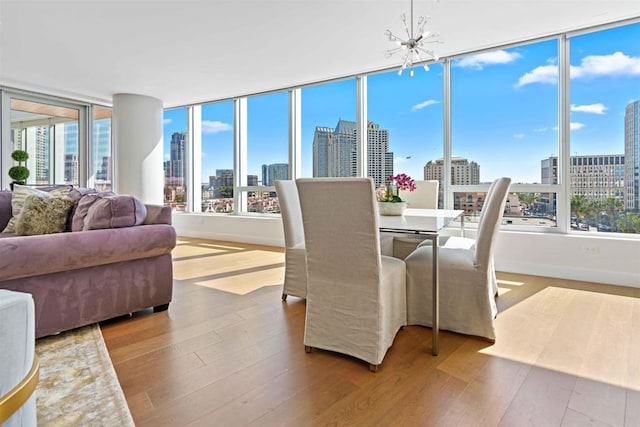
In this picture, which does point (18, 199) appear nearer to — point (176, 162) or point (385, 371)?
point (385, 371)

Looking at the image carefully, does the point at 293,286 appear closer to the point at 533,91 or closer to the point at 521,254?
the point at 521,254

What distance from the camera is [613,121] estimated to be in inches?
142

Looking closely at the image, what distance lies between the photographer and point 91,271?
231cm

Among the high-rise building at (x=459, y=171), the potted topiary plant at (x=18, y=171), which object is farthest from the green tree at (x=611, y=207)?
the potted topiary plant at (x=18, y=171)

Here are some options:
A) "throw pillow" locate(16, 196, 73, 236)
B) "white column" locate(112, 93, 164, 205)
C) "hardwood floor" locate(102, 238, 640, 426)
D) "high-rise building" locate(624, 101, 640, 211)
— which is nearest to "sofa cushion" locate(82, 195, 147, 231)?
"throw pillow" locate(16, 196, 73, 236)

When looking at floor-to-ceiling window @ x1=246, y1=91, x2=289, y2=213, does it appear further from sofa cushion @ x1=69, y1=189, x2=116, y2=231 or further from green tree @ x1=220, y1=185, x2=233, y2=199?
sofa cushion @ x1=69, y1=189, x2=116, y2=231

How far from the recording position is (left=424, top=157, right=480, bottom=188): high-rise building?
14.3ft

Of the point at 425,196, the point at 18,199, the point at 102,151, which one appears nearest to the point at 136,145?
the point at 102,151

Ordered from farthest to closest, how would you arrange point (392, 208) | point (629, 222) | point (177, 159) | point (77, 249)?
point (177, 159)
point (629, 222)
point (392, 208)
point (77, 249)

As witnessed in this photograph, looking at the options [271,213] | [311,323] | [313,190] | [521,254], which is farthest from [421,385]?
[271,213]

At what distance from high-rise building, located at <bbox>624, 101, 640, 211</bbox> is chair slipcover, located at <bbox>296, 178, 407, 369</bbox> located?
3118 mm

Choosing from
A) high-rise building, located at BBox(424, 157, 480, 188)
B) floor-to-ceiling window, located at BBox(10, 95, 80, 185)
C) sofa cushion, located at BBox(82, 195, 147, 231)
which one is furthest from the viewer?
floor-to-ceiling window, located at BBox(10, 95, 80, 185)

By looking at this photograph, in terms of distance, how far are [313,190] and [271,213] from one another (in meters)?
4.43

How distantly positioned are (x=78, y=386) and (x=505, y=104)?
15.4ft
